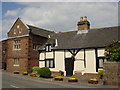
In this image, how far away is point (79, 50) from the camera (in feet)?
91.3

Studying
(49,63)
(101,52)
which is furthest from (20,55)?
(101,52)

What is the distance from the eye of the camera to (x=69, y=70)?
2886cm

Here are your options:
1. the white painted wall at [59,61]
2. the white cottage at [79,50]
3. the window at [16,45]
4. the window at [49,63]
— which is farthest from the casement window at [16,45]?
the white painted wall at [59,61]

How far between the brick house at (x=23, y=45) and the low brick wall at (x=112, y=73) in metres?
17.6

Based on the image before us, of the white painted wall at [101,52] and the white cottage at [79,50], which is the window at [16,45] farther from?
the white painted wall at [101,52]

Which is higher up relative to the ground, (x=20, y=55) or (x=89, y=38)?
(x=89, y=38)

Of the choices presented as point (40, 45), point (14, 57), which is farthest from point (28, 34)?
point (14, 57)

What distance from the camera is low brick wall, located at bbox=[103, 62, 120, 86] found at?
17516mm

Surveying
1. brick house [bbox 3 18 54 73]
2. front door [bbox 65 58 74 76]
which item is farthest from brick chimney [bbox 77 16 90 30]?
brick house [bbox 3 18 54 73]

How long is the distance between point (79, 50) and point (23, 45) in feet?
39.3

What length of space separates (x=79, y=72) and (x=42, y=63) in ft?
28.3

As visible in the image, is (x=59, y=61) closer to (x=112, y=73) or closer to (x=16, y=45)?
(x=16, y=45)

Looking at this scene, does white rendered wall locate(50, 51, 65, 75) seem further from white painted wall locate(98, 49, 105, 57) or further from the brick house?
white painted wall locate(98, 49, 105, 57)

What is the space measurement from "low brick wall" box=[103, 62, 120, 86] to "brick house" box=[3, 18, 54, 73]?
1762 centimetres
